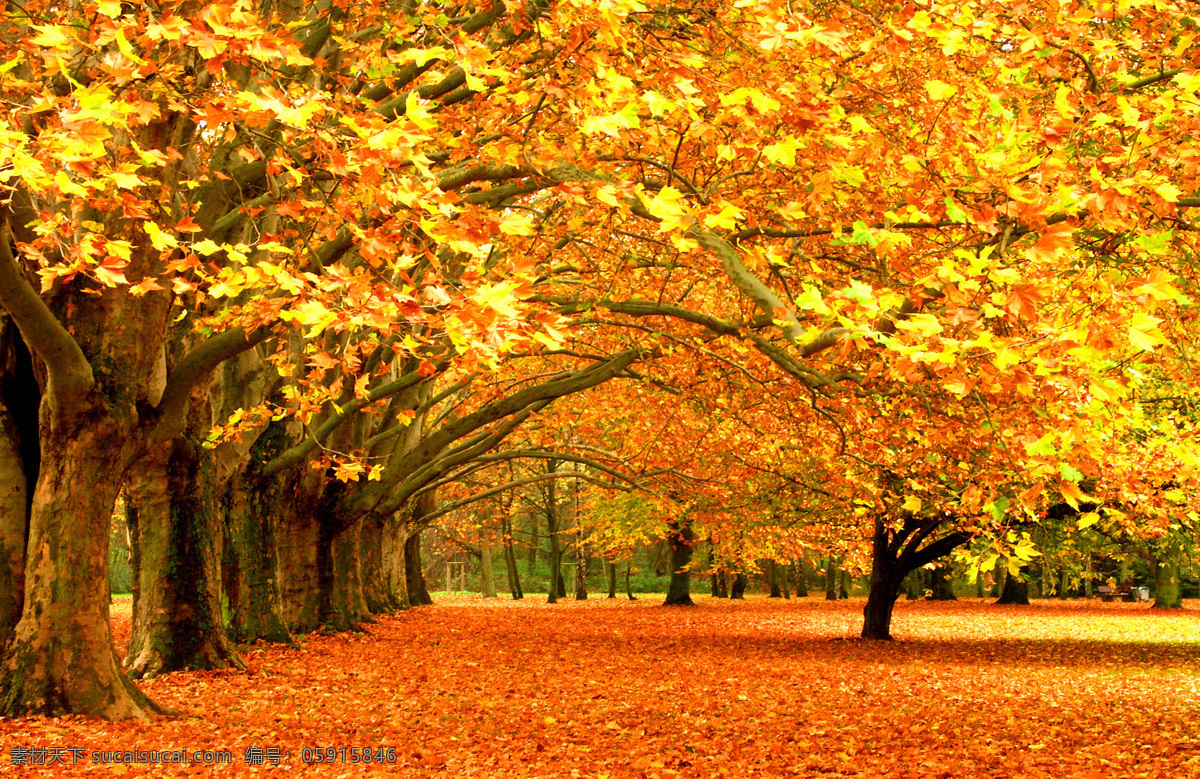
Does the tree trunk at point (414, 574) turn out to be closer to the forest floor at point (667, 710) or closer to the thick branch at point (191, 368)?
the forest floor at point (667, 710)

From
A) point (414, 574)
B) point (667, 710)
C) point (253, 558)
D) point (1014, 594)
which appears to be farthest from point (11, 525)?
point (1014, 594)

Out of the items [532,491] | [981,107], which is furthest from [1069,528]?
[532,491]

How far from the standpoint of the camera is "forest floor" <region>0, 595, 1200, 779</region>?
7.30 m

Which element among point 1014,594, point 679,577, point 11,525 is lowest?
point 1014,594

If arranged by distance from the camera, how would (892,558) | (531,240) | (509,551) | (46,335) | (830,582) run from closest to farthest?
(46,335), (531,240), (892,558), (509,551), (830,582)

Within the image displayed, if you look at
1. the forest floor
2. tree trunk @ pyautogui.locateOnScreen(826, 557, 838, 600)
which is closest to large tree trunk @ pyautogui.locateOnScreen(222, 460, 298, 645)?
the forest floor

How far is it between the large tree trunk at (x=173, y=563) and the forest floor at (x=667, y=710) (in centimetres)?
48

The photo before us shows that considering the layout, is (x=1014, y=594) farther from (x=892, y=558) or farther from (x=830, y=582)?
(x=892, y=558)

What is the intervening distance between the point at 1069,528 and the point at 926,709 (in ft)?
39.2

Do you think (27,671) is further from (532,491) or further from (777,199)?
(532,491)

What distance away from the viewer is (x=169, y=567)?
10.6 meters

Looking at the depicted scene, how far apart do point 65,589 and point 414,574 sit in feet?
88.2

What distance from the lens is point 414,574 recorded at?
33875mm

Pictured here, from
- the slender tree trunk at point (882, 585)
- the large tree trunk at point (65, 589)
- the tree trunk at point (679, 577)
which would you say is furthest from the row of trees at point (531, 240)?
the tree trunk at point (679, 577)
